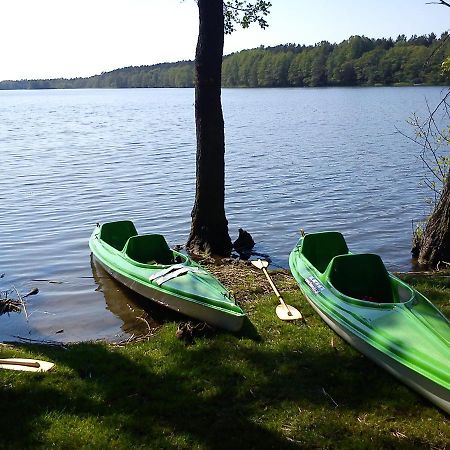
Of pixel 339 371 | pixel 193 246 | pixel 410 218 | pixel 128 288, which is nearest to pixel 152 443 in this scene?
pixel 339 371

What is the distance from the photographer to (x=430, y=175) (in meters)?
20.6

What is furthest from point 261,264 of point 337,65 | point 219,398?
point 337,65

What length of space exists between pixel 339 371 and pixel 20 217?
1220 cm

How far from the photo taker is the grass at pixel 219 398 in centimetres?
472

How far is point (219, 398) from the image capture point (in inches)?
210

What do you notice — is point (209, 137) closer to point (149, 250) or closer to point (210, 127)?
point (210, 127)

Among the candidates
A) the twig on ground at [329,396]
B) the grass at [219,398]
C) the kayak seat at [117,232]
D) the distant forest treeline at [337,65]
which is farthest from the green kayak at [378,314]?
the distant forest treeline at [337,65]

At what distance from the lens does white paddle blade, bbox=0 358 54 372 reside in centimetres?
589

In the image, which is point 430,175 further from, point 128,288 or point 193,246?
point 128,288

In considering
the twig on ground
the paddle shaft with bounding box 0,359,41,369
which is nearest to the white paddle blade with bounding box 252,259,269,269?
the twig on ground

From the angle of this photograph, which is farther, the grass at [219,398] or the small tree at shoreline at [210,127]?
the small tree at shoreline at [210,127]

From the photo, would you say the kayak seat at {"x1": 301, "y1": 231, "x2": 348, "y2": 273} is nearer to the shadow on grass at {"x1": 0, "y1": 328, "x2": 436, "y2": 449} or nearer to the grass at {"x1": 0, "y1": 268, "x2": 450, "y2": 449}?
the grass at {"x1": 0, "y1": 268, "x2": 450, "y2": 449}

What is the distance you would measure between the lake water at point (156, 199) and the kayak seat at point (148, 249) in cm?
71

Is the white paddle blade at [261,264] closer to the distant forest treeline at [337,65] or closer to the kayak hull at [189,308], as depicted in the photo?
the kayak hull at [189,308]
